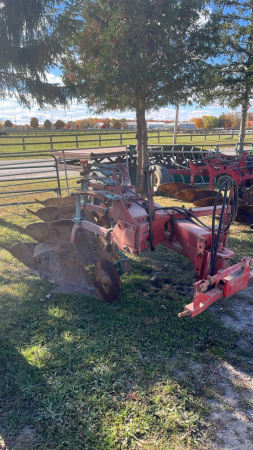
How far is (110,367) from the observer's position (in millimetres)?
2873

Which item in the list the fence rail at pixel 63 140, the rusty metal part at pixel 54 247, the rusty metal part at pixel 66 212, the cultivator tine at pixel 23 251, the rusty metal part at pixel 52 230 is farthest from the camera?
the fence rail at pixel 63 140

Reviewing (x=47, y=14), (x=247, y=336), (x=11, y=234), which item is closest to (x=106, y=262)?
(x=247, y=336)

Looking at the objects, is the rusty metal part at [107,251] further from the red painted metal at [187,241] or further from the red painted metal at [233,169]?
the red painted metal at [233,169]

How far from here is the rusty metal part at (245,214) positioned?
6.84 m

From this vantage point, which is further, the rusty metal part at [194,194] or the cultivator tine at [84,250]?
the rusty metal part at [194,194]

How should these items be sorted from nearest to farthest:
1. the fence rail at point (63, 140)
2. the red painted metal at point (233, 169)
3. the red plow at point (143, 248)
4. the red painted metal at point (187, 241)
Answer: the red painted metal at point (187, 241) → the red plow at point (143, 248) → the red painted metal at point (233, 169) → the fence rail at point (63, 140)

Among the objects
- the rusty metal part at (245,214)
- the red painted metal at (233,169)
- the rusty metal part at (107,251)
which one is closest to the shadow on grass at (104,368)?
the rusty metal part at (107,251)

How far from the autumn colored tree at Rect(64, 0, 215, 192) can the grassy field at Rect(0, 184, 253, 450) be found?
589 centimetres

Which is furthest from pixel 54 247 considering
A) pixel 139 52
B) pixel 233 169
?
pixel 139 52

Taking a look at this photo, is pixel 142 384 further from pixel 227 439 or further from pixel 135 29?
pixel 135 29

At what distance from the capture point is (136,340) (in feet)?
10.6

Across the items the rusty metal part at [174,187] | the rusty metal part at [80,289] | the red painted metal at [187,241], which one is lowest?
the rusty metal part at [80,289]

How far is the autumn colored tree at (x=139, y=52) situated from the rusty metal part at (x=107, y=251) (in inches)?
183

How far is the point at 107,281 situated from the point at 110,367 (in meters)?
1.12
